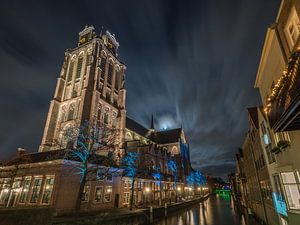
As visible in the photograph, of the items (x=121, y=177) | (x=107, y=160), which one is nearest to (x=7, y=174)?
(x=107, y=160)

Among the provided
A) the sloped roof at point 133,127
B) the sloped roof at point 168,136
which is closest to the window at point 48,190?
the sloped roof at point 133,127

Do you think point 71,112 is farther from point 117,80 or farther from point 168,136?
point 168,136

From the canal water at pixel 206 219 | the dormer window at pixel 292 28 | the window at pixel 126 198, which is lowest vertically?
the canal water at pixel 206 219

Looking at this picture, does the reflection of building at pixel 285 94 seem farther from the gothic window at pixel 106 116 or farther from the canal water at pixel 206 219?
the gothic window at pixel 106 116

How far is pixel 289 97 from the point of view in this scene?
6.20 m

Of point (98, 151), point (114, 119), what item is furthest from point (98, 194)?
point (114, 119)

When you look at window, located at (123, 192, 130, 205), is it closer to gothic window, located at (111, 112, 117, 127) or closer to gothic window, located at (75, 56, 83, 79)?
gothic window, located at (111, 112, 117, 127)

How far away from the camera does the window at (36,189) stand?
2188 cm

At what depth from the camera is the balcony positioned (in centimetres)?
528

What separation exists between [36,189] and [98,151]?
13501 millimetres

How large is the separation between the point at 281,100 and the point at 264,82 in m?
Result: 7.13

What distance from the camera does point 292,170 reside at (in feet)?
29.1

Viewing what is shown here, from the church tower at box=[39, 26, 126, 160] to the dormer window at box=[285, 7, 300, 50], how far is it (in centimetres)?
3821

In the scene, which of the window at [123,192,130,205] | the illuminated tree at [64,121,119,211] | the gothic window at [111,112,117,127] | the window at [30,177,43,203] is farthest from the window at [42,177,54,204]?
the gothic window at [111,112,117,127]
